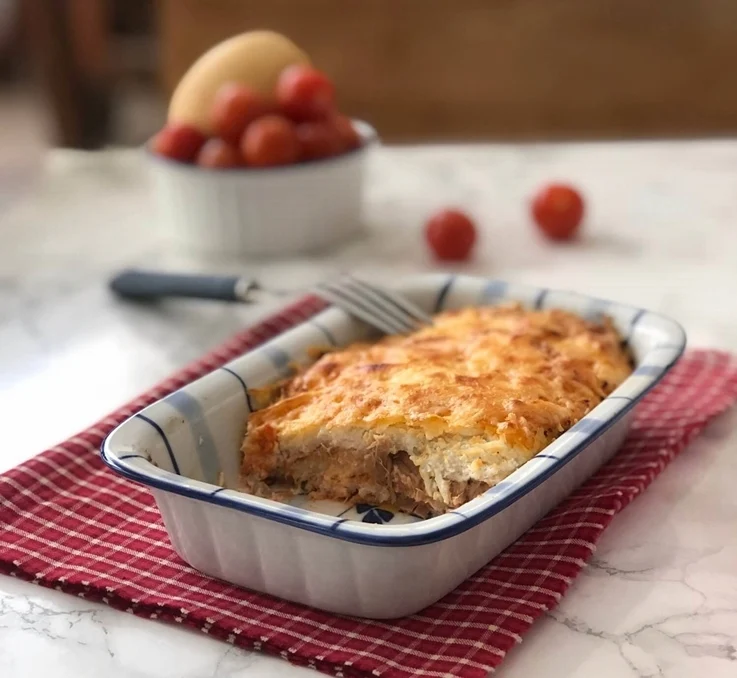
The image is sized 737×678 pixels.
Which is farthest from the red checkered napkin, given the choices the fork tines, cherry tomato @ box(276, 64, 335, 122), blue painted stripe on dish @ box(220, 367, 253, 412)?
cherry tomato @ box(276, 64, 335, 122)

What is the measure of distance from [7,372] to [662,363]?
33.4 inches

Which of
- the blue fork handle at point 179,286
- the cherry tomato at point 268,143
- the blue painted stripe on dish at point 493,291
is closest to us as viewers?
the blue painted stripe on dish at point 493,291

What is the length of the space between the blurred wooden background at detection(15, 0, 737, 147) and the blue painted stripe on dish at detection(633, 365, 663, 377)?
2052 millimetres

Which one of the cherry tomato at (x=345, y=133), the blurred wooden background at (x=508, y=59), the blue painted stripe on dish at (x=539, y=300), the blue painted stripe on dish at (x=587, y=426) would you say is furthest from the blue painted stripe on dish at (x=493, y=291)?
the blurred wooden background at (x=508, y=59)

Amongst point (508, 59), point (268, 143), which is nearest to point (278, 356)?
point (268, 143)

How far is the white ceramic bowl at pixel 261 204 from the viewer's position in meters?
1.73

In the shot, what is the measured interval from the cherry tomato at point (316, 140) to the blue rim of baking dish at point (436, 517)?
2.81 feet

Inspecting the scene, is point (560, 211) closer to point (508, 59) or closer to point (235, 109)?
point (235, 109)

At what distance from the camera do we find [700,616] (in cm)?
86

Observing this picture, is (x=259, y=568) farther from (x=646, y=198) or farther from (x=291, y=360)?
(x=646, y=198)

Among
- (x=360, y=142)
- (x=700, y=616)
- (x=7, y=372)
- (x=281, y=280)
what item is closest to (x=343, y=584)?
(x=700, y=616)

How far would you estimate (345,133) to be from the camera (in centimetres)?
182

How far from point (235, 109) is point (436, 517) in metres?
1.07

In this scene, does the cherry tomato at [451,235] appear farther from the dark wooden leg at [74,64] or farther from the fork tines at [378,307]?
the dark wooden leg at [74,64]
